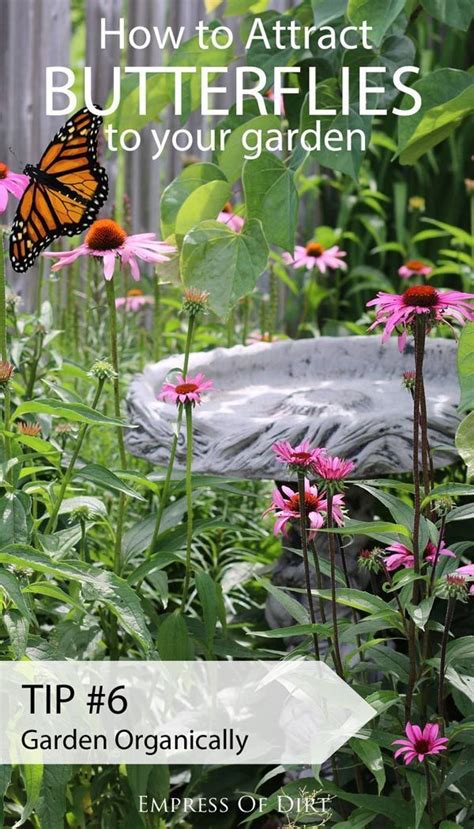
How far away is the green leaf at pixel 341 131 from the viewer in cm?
154

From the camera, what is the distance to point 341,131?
5.18 ft

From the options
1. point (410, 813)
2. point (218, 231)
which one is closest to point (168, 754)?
point (410, 813)

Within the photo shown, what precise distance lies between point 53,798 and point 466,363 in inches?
26.4

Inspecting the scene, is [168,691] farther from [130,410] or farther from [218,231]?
[218,231]

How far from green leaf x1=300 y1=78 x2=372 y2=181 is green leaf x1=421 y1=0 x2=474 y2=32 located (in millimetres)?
163

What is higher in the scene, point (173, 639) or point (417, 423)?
point (417, 423)

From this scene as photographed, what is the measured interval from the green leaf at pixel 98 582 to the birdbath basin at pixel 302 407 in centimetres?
36

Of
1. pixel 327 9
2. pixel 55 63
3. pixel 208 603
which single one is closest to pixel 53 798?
pixel 208 603

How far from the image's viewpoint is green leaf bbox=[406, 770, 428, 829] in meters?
1.18

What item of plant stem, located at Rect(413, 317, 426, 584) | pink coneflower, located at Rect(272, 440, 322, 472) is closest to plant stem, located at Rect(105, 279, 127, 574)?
pink coneflower, located at Rect(272, 440, 322, 472)

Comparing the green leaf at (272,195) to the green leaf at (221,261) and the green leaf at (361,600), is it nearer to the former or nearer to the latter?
the green leaf at (221,261)

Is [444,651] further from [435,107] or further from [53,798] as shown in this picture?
[435,107]

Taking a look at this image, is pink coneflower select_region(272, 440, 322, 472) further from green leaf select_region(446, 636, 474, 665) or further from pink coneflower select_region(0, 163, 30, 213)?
pink coneflower select_region(0, 163, 30, 213)

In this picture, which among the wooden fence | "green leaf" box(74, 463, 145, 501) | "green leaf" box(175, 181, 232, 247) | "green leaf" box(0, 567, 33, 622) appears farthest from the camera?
the wooden fence
